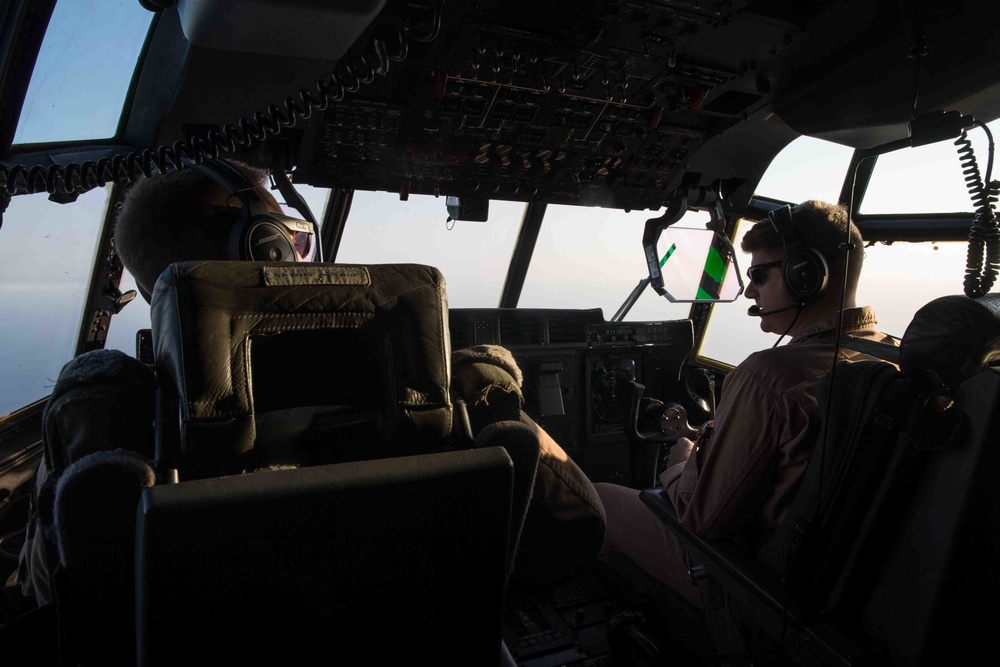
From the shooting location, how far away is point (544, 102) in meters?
2.10

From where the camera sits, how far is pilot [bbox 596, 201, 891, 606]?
1238mm

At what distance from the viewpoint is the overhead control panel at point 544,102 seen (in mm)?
1703

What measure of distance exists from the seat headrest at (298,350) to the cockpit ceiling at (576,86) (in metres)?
0.59

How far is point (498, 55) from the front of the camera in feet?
5.95

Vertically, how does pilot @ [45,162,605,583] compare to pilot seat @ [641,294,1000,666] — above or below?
above

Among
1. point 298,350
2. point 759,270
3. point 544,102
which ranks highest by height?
point 544,102

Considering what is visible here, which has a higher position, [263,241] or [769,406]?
[263,241]

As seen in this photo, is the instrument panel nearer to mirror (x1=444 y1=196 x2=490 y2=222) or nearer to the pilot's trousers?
mirror (x1=444 y1=196 x2=490 y2=222)

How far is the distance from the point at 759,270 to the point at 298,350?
1302 millimetres

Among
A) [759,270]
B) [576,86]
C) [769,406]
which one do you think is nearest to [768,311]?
[759,270]

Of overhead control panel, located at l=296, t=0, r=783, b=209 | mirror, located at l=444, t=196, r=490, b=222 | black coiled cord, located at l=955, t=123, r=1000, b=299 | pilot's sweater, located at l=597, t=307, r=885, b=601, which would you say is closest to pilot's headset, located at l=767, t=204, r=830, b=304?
pilot's sweater, located at l=597, t=307, r=885, b=601

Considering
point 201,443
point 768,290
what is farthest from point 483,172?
point 201,443

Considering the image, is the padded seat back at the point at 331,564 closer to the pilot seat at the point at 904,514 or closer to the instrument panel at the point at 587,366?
the pilot seat at the point at 904,514

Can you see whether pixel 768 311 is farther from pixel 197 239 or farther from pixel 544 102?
pixel 197 239
